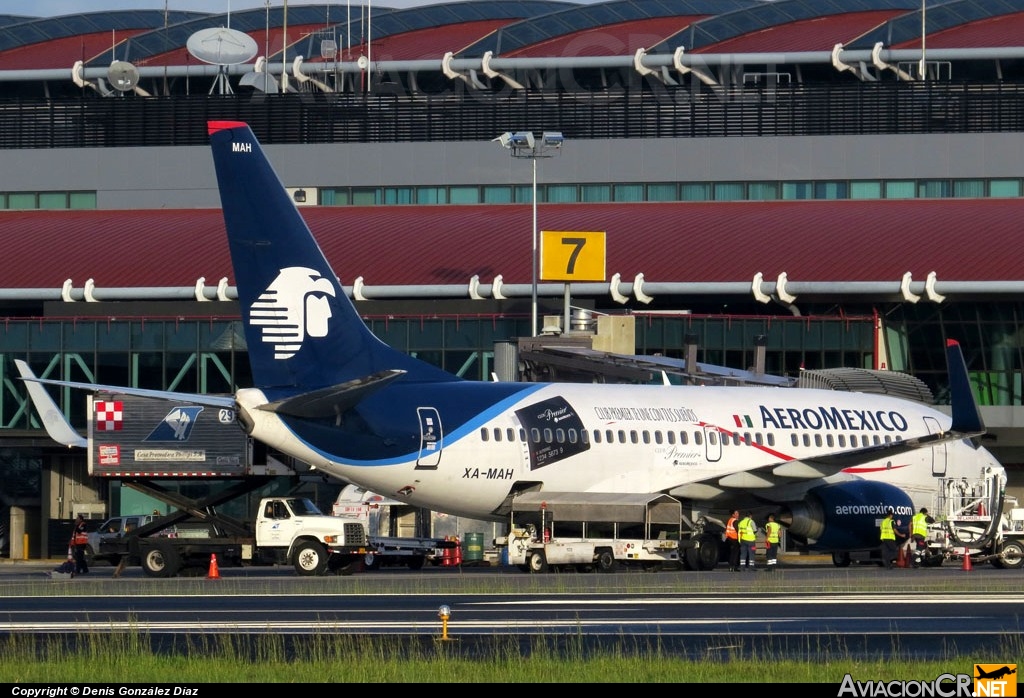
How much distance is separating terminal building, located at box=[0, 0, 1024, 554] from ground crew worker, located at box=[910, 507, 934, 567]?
898 cm

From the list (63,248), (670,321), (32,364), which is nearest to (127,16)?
(63,248)

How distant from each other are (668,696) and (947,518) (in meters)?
27.0

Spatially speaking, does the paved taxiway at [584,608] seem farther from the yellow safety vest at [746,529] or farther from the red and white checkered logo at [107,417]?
the red and white checkered logo at [107,417]

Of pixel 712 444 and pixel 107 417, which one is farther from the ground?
pixel 107 417

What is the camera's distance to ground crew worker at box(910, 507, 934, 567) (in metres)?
36.5

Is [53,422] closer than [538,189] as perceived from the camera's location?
Yes

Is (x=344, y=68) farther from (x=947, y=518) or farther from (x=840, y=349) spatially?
(x=947, y=518)

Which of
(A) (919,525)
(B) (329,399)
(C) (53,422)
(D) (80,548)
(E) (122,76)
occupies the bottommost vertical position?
(D) (80,548)

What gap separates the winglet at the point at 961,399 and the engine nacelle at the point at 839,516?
2.76 meters

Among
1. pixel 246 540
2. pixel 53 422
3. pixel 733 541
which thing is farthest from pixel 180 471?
pixel 733 541

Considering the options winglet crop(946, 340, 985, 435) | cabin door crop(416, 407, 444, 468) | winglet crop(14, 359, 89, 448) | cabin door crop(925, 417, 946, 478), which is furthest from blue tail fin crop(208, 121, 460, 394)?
cabin door crop(925, 417, 946, 478)

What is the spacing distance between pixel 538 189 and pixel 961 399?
39.1 m

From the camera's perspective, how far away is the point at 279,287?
3092 cm

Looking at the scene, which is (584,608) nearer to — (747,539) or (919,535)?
(747,539)
